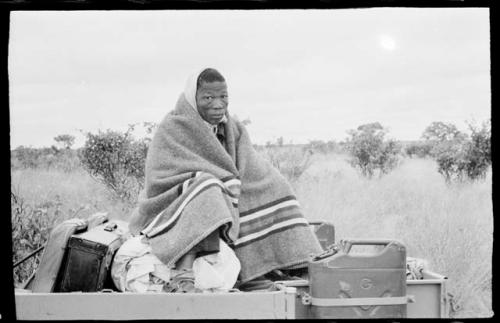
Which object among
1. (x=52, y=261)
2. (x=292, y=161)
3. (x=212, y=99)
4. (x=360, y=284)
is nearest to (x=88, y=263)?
(x=52, y=261)

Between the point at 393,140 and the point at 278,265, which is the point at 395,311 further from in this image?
the point at 393,140

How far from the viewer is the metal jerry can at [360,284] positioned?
347cm

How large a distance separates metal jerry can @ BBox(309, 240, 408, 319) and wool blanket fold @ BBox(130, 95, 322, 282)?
456 mm

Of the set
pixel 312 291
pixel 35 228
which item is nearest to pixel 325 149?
pixel 35 228

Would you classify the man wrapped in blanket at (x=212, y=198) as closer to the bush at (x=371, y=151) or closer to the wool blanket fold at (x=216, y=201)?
the wool blanket fold at (x=216, y=201)

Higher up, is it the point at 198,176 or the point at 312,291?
the point at 198,176

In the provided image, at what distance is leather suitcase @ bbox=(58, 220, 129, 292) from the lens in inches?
149

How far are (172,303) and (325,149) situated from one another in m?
4.49

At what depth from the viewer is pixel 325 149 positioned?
7672 mm

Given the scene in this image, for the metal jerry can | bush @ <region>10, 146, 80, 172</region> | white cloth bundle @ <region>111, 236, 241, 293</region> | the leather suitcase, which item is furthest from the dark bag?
bush @ <region>10, 146, 80, 172</region>

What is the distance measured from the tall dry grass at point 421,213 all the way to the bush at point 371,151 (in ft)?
0.42

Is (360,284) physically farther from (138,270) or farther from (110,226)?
(110,226)

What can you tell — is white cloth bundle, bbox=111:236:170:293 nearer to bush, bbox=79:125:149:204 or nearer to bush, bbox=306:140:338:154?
bush, bbox=79:125:149:204

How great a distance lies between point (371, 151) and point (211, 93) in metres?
4.21
